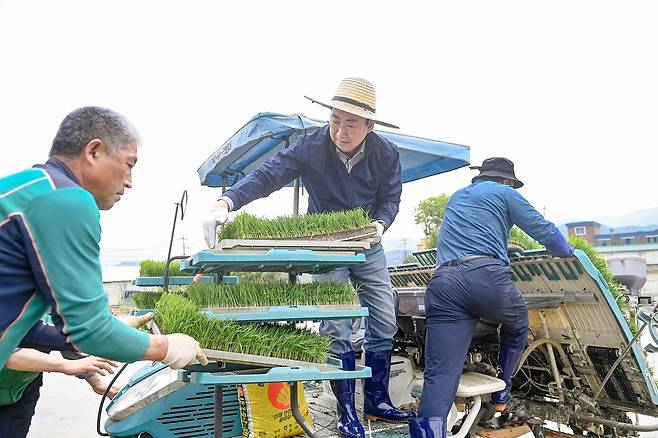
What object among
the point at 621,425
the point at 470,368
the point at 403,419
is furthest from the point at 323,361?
the point at 621,425

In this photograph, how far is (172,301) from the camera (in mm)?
2340

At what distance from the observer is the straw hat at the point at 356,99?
3221 millimetres

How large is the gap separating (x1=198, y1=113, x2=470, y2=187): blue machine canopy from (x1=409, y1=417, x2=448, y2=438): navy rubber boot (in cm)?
227

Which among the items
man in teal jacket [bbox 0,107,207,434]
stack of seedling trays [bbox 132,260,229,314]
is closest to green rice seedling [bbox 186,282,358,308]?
man in teal jacket [bbox 0,107,207,434]

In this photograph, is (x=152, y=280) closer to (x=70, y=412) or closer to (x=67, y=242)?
(x=67, y=242)

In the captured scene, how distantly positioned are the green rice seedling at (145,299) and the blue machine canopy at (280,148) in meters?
1.24

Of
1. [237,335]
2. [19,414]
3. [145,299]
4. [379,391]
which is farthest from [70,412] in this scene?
[237,335]

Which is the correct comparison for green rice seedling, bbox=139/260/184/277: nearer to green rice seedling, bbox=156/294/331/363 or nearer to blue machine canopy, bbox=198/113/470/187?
blue machine canopy, bbox=198/113/470/187

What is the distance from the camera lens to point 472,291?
3.04 m

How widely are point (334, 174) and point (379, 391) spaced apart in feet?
4.69

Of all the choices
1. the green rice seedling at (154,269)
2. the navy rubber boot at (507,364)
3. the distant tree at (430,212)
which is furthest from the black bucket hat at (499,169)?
the distant tree at (430,212)

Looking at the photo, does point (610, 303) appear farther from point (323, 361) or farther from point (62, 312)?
point (62, 312)

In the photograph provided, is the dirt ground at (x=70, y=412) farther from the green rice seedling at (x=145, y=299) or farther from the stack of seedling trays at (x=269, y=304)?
the green rice seedling at (x=145, y=299)

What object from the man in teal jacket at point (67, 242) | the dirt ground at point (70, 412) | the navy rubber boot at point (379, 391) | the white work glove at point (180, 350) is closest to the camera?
the man in teal jacket at point (67, 242)
